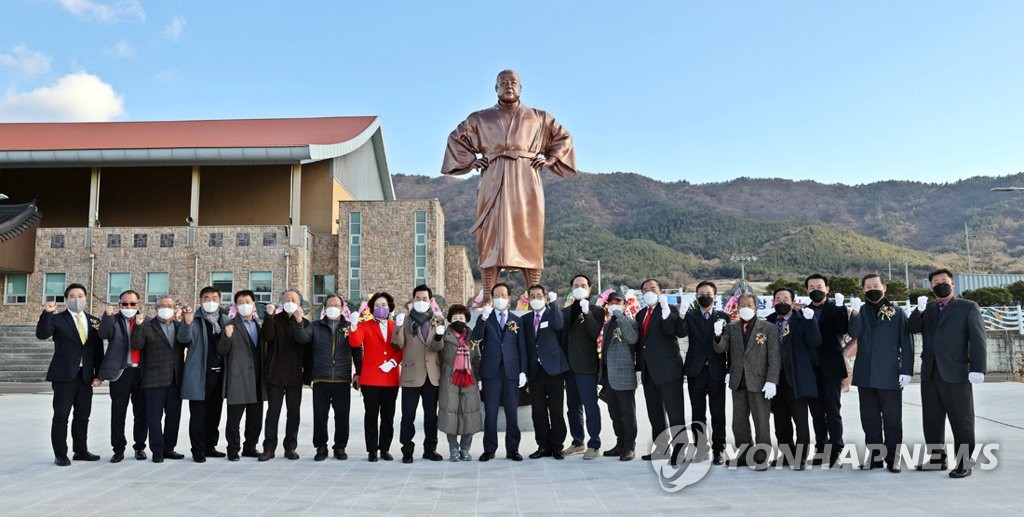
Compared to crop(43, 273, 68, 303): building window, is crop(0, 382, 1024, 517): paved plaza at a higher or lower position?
lower

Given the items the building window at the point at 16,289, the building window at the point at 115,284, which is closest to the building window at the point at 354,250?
the building window at the point at 115,284

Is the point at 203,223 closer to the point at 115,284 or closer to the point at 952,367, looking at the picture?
the point at 115,284

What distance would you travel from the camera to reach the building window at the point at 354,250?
1068 inches

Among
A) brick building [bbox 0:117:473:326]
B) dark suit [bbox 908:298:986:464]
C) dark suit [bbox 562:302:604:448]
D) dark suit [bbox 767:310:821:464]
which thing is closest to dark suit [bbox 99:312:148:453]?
dark suit [bbox 562:302:604:448]

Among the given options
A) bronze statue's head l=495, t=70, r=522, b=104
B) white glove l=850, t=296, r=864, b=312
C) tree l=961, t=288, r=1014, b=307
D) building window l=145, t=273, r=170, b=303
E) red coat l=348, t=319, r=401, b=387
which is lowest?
red coat l=348, t=319, r=401, b=387

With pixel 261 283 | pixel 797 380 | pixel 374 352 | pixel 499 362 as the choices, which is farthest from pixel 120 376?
pixel 261 283

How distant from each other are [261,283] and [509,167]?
1987cm

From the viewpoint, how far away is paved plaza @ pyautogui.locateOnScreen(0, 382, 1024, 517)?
15.4ft

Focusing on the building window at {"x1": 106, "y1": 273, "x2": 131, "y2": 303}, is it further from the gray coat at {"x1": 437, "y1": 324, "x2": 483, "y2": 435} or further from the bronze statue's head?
the gray coat at {"x1": 437, "y1": 324, "x2": 483, "y2": 435}

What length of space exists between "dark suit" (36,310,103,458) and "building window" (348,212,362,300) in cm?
2025

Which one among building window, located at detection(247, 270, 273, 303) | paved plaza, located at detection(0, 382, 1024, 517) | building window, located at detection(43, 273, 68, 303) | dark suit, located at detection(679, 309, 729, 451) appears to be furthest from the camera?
building window, located at detection(43, 273, 68, 303)

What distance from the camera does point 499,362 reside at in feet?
22.4

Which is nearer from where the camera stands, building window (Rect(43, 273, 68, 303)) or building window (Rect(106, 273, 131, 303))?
building window (Rect(106, 273, 131, 303))

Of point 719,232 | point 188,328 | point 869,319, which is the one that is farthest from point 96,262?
point 719,232
